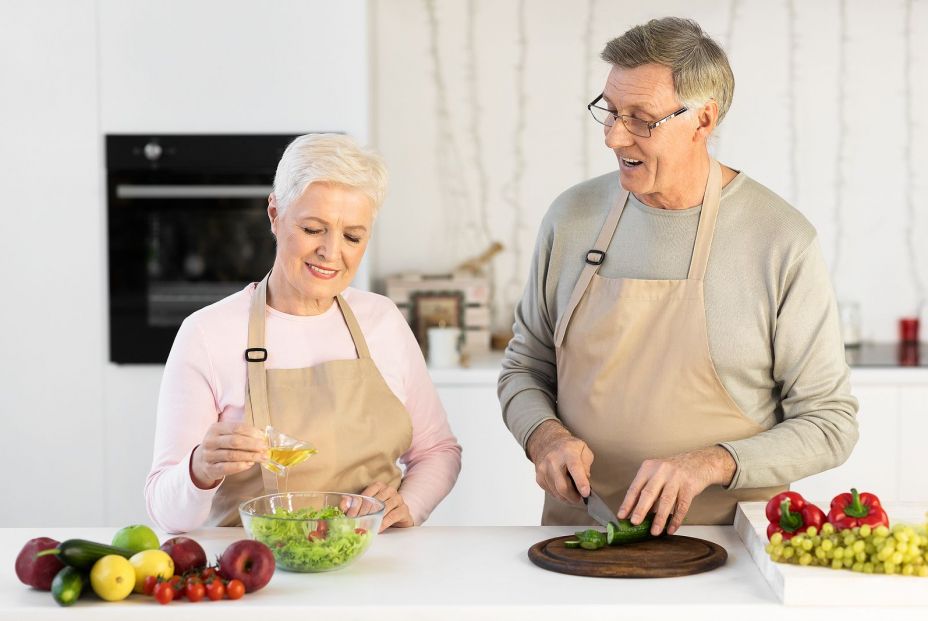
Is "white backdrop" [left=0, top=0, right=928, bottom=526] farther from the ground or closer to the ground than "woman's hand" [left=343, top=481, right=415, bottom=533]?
farther from the ground

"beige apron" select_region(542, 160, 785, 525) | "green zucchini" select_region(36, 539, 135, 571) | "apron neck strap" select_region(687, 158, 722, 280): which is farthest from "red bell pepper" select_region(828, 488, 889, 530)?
"green zucchini" select_region(36, 539, 135, 571)

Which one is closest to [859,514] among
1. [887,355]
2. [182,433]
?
[182,433]

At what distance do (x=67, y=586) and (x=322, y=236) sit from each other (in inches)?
27.7

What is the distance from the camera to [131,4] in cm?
337

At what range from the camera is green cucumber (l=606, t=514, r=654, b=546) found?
1702 mm

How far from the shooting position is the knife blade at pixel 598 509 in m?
1.94

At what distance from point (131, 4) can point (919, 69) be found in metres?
2.56

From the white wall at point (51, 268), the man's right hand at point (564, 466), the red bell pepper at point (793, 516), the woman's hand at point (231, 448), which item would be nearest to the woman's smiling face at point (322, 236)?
the woman's hand at point (231, 448)

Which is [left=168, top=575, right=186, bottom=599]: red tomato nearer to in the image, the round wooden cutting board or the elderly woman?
the elderly woman

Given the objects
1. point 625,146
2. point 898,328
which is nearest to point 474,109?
point 898,328

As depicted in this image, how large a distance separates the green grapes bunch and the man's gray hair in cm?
75

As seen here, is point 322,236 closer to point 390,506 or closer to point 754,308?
point 390,506

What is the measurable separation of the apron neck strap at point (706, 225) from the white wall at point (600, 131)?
1.96 metres

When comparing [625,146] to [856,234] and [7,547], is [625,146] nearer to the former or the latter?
[7,547]
